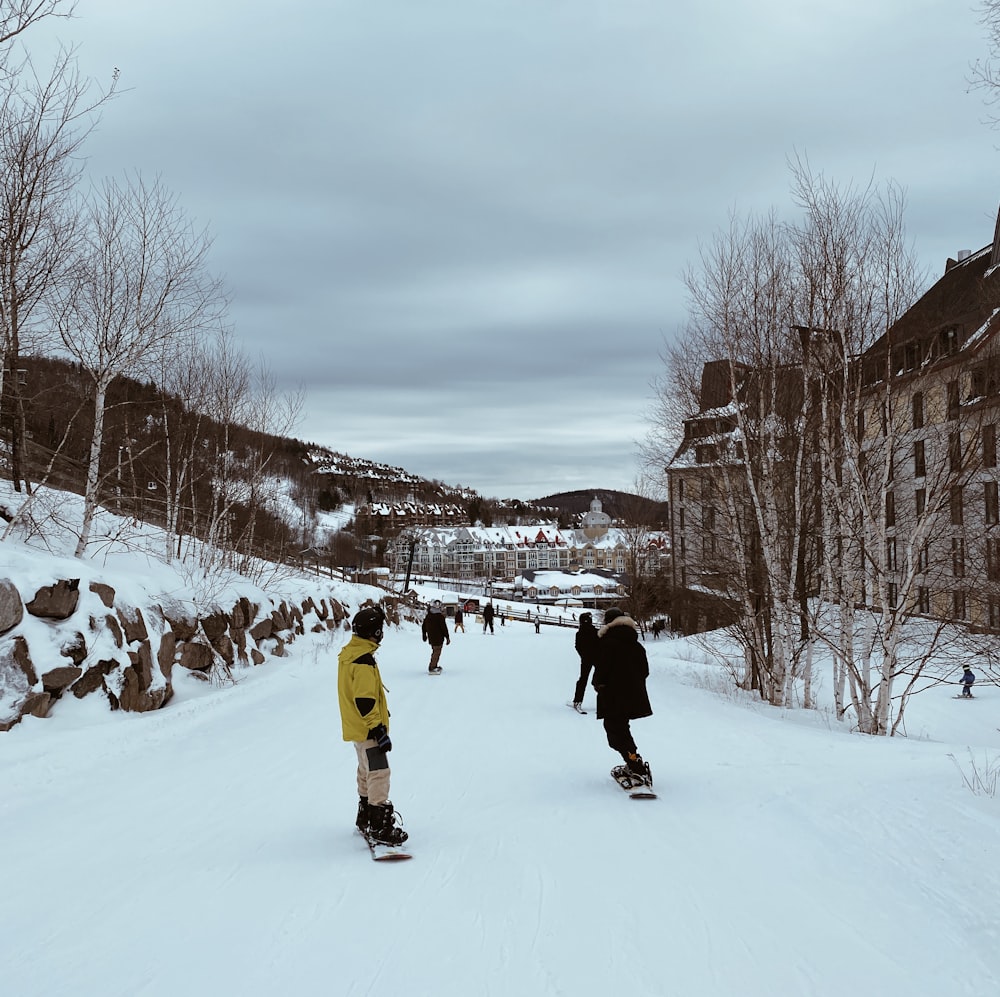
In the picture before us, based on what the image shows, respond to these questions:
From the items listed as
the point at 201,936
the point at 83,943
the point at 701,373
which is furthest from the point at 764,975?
the point at 701,373

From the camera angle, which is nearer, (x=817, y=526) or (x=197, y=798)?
(x=197, y=798)

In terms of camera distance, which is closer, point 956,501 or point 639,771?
point 639,771

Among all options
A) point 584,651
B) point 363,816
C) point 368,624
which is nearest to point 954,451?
point 584,651

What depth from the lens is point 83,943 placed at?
4535 mm

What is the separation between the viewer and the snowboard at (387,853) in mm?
5836

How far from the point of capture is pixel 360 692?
20.6ft

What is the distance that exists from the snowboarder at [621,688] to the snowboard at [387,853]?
260cm

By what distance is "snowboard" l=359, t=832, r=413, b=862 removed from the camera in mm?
5836

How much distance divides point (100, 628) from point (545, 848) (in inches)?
302

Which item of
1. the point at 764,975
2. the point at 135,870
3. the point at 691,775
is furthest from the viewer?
the point at 691,775

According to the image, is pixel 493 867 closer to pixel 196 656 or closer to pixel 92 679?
pixel 92 679

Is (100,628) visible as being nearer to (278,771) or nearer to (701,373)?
(278,771)

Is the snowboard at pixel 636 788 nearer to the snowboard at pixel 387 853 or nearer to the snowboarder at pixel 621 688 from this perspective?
the snowboarder at pixel 621 688

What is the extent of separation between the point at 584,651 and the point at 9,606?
28.1 feet
